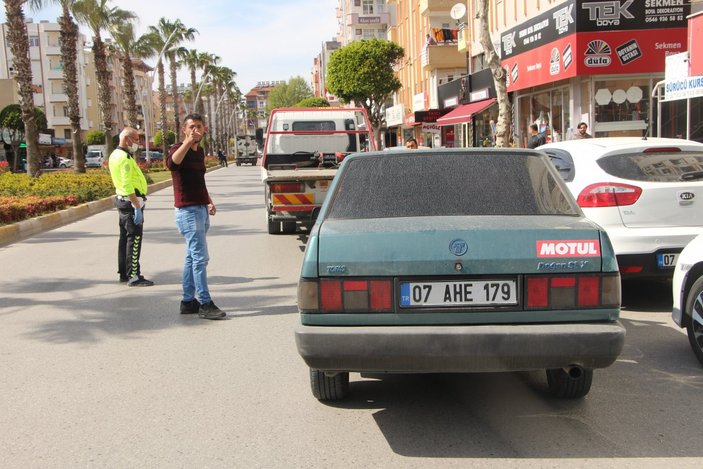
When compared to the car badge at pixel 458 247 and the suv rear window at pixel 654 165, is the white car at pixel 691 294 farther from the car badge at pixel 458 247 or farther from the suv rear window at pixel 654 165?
the car badge at pixel 458 247

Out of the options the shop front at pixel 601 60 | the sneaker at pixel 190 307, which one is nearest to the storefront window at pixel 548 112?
the shop front at pixel 601 60

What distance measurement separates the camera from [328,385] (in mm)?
4418

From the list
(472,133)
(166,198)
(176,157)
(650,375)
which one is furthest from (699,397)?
(472,133)

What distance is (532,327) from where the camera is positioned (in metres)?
3.69

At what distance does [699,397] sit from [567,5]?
19.5m

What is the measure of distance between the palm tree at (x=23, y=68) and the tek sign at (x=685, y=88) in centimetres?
1834

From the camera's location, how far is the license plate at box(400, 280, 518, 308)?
12.3 feet

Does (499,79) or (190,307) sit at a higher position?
(499,79)

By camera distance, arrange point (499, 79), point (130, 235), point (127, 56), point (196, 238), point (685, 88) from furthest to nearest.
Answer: point (127, 56)
point (499, 79)
point (685, 88)
point (130, 235)
point (196, 238)

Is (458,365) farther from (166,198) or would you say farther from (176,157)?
(166,198)

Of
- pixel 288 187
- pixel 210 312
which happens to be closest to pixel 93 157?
pixel 288 187

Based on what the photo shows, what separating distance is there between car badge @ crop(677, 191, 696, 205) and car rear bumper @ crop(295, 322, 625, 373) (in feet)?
11.5

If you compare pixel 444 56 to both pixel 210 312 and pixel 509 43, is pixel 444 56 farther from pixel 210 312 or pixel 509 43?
pixel 210 312

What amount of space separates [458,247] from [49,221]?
13.9 m
